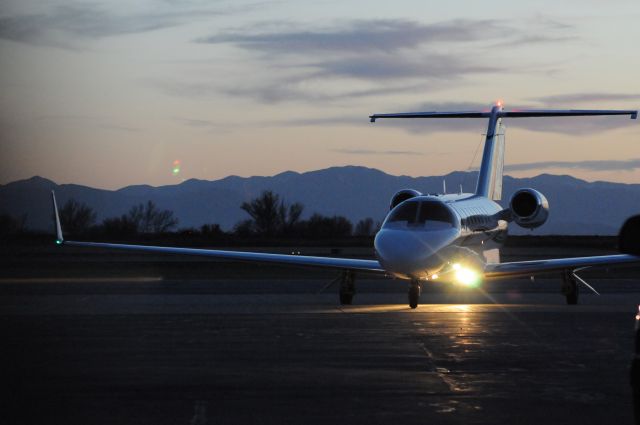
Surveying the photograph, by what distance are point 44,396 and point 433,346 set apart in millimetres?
6221

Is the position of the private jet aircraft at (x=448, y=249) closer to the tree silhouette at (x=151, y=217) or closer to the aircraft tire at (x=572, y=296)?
the aircraft tire at (x=572, y=296)

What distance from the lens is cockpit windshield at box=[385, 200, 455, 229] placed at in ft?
81.5

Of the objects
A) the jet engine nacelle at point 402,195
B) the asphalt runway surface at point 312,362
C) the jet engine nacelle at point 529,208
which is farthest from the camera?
the jet engine nacelle at point 529,208

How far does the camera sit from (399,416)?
9.95 m

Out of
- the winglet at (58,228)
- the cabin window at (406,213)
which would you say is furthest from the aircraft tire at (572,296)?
the winglet at (58,228)

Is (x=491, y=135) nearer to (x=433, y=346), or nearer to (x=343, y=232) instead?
Answer: (x=433, y=346)

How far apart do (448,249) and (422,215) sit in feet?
3.07

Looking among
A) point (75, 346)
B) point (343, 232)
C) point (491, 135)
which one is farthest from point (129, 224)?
point (75, 346)

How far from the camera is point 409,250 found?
23.7 metres

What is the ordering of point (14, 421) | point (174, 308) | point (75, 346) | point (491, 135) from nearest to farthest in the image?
point (14, 421), point (75, 346), point (174, 308), point (491, 135)

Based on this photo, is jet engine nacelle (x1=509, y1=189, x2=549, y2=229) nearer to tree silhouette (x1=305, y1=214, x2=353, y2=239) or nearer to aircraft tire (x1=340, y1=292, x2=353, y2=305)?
aircraft tire (x1=340, y1=292, x2=353, y2=305)

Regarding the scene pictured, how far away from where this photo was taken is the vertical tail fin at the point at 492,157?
112 ft

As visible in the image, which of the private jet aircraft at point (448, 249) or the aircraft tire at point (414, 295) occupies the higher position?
the private jet aircraft at point (448, 249)

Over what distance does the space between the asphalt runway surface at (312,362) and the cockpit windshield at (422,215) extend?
1741 mm
